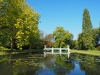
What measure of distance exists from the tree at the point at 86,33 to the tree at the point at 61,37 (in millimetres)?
6715

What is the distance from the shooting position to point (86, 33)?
5975 centimetres

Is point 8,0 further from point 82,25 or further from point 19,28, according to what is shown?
point 82,25

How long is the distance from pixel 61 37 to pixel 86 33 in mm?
12326

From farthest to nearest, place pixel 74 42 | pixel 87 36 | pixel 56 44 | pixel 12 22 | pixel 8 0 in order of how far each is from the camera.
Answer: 1. pixel 74 42
2. pixel 56 44
3. pixel 87 36
4. pixel 12 22
5. pixel 8 0

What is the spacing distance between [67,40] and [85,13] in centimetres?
1333

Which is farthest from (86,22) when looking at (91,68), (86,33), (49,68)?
(49,68)

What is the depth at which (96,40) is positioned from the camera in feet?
210

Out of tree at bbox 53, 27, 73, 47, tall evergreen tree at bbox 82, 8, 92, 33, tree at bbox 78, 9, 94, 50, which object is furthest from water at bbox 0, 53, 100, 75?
tree at bbox 53, 27, 73, 47

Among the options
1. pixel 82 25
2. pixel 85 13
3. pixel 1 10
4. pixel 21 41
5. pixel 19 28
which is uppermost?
pixel 85 13

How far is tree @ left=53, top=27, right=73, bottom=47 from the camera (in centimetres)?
6850

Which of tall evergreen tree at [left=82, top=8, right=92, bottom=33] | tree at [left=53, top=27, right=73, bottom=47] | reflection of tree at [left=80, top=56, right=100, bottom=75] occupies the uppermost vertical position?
tall evergreen tree at [left=82, top=8, right=92, bottom=33]

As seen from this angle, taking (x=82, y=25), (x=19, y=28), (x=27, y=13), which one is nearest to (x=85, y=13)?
(x=82, y=25)

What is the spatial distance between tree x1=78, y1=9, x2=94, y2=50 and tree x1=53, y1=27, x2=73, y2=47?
6.71 meters

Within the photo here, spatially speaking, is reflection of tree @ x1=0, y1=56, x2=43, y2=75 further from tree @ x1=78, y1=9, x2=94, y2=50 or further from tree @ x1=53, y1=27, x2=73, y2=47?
tree @ x1=53, y1=27, x2=73, y2=47
